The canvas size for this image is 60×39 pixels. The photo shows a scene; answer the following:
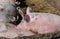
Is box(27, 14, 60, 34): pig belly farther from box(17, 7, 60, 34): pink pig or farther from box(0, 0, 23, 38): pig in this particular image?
box(0, 0, 23, 38): pig

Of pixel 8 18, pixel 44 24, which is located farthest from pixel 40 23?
pixel 8 18

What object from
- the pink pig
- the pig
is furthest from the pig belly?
the pig

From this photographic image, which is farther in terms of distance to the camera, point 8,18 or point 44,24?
point 8,18

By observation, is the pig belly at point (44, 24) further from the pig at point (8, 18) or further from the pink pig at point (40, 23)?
the pig at point (8, 18)

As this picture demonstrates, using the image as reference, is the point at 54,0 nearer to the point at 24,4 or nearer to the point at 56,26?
the point at 24,4

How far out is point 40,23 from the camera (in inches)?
44.9

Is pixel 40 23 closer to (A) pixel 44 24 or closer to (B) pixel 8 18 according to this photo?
(A) pixel 44 24

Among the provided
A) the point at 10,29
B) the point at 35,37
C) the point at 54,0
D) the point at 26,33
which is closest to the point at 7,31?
the point at 10,29

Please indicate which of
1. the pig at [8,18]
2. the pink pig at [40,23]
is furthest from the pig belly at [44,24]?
the pig at [8,18]

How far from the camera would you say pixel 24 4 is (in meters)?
1.73

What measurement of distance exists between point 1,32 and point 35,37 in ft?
0.92

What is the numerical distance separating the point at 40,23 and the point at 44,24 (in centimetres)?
3

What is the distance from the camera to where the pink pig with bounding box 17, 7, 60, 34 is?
43.7 inches

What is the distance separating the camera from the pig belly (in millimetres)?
1107
